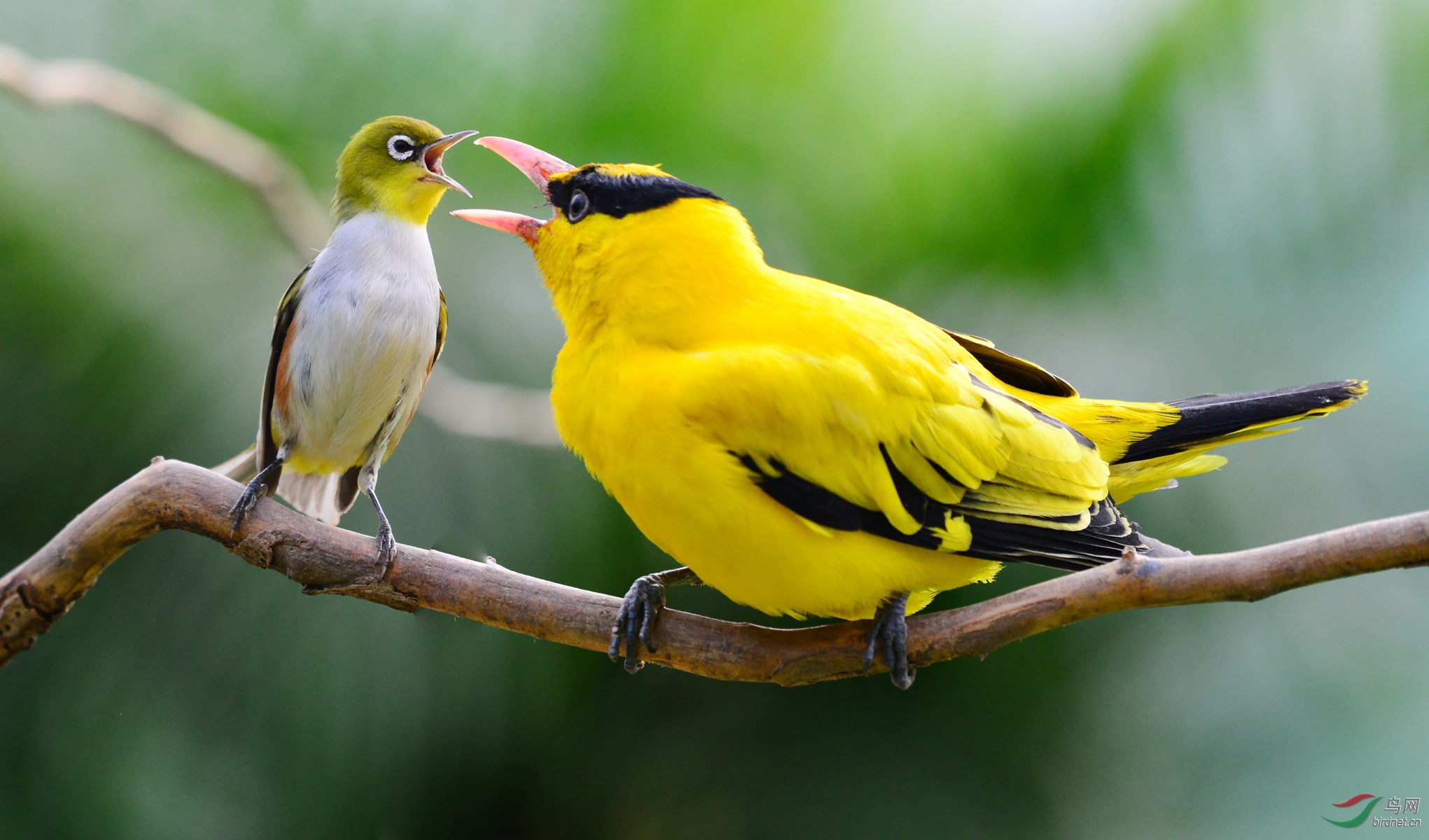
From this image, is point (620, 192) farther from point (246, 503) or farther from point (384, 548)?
point (246, 503)

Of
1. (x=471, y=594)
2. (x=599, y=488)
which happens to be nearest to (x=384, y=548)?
(x=471, y=594)

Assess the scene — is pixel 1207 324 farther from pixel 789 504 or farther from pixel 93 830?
pixel 93 830

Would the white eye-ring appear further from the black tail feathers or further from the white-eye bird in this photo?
the black tail feathers

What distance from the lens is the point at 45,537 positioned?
8.03ft

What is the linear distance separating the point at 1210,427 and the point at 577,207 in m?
1.03

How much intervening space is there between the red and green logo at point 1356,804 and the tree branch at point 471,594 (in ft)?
4.70

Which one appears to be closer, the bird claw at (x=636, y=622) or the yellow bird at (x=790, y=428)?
the yellow bird at (x=790, y=428)

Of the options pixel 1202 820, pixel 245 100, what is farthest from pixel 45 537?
pixel 1202 820

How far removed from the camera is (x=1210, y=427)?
1.49 m

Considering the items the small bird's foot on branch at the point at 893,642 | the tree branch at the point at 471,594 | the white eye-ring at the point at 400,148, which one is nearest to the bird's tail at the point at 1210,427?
the tree branch at the point at 471,594

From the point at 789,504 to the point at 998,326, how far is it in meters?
1.48

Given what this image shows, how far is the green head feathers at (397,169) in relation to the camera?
1593mm

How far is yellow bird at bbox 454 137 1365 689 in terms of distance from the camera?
133 centimetres
